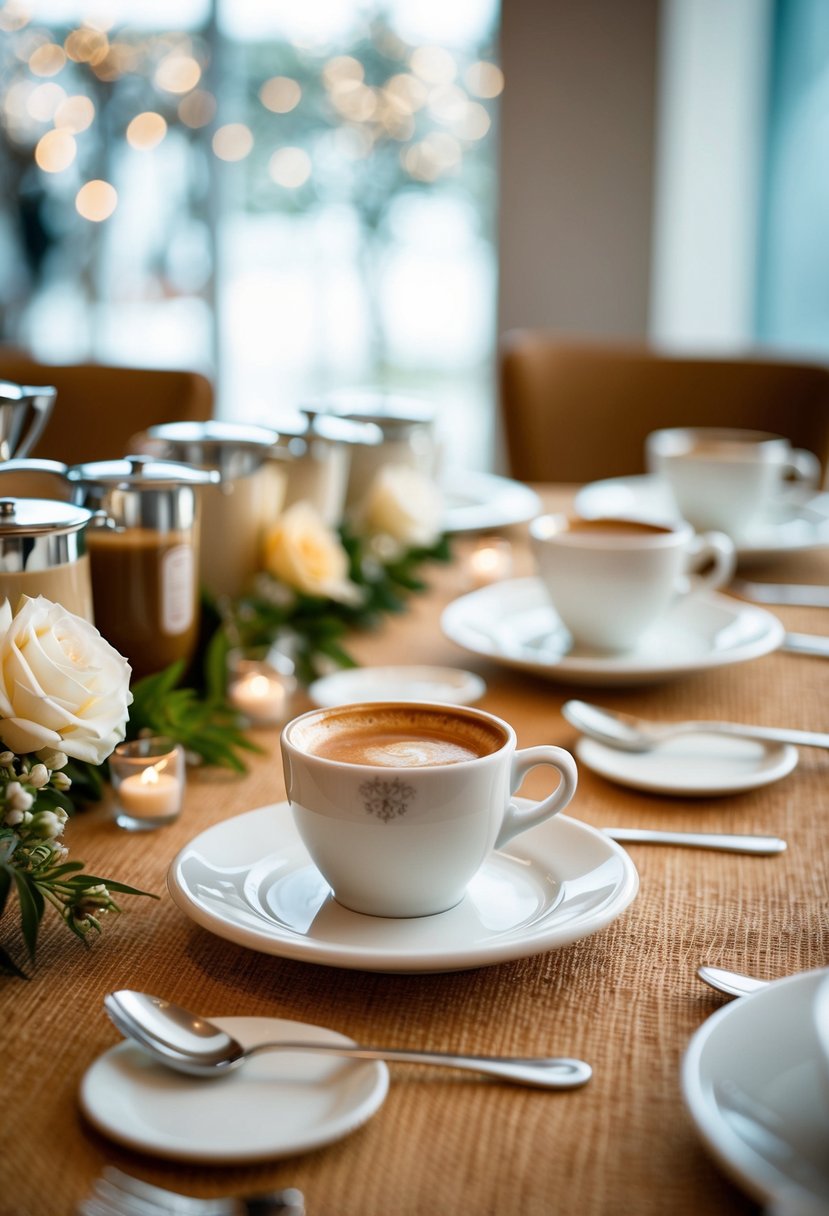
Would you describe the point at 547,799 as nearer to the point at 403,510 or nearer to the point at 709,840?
the point at 709,840

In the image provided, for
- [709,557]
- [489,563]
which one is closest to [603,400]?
[489,563]

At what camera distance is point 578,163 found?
3721 mm

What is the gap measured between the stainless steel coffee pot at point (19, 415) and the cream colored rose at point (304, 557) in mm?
278

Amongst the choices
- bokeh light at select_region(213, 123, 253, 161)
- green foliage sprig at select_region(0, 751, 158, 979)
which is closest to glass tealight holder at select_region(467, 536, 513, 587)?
green foliage sprig at select_region(0, 751, 158, 979)

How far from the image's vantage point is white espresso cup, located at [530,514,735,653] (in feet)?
3.28

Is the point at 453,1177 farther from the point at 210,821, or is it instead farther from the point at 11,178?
the point at 11,178

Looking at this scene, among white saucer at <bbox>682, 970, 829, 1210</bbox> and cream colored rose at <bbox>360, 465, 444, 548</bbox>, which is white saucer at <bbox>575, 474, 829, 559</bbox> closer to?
cream colored rose at <bbox>360, 465, 444, 548</bbox>

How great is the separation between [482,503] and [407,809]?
1153 millimetres

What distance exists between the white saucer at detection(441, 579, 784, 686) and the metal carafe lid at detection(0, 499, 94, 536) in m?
0.41

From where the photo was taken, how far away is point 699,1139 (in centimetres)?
44

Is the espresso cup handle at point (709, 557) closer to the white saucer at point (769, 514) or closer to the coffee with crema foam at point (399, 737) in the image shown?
the white saucer at point (769, 514)

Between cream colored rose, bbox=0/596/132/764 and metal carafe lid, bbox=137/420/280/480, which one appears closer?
cream colored rose, bbox=0/596/132/764

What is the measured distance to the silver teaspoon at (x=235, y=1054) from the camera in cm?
46

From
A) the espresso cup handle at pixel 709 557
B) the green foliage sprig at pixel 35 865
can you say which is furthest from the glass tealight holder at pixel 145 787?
the espresso cup handle at pixel 709 557
